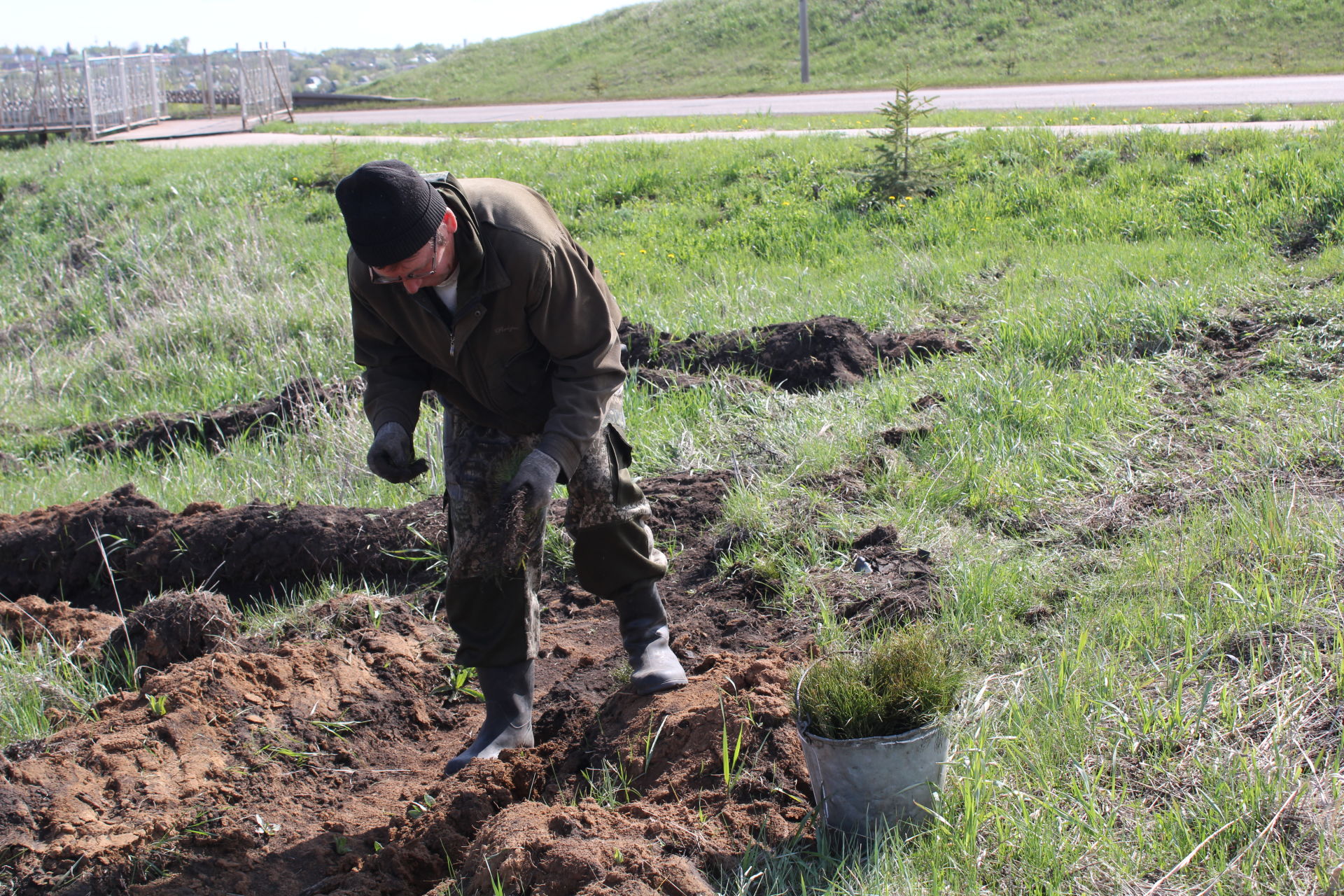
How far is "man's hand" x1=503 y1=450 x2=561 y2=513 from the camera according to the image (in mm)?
2729

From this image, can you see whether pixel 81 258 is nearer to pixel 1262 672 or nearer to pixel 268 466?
pixel 268 466

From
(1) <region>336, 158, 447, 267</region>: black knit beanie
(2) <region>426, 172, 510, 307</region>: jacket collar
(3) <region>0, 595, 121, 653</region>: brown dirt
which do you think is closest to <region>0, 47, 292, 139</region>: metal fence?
(3) <region>0, 595, 121, 653</region>: brown dirt

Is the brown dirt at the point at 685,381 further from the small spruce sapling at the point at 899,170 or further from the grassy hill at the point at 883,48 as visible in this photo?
the grassy hill at the point at 883,48

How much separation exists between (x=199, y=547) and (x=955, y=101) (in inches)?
633

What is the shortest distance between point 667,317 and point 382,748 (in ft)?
15.1

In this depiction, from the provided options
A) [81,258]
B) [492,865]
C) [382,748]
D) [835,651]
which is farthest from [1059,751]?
[81,258]

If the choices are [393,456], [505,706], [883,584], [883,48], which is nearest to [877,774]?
[505,706]

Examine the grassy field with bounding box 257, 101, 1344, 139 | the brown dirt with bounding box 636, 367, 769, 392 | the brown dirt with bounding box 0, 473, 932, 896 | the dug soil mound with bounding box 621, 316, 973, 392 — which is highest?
the grassy field with bounding box 257, 101, 1344, 139

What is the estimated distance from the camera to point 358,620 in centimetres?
414

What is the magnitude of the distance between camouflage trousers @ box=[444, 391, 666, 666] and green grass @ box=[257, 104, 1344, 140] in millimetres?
9840

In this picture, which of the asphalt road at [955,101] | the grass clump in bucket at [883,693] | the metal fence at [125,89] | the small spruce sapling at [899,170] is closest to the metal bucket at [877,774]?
Answer: the grass clump in bucket at [883,693]

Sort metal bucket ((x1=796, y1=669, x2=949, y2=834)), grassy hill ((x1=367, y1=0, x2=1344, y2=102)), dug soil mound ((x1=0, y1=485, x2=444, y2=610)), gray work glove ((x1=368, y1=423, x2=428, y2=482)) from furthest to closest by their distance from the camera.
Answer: grassy hill ((x1=367, y1=0, x2=1344, y2=102)) → dug soil mound ((x1=0, y1=485, x2=444, y2=610)) → gray work glove ((x1=368, y1=423, x2=428, y2=482)) → metal bucket ((x1=796, y1=669, x2=949, y2=834))

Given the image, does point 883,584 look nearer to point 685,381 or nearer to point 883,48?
point 685,381

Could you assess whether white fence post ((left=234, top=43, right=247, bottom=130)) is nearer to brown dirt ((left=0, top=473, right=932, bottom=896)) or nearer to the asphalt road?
the asphalt road
